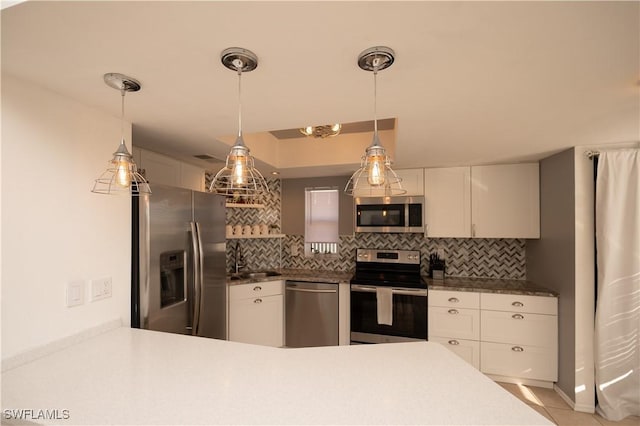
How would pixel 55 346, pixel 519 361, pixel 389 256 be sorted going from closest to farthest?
pixel 55 346 → pixel 519 361 → pixel 389 256

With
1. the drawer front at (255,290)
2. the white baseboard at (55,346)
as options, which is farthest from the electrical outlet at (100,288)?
the drawer front at (255,290)

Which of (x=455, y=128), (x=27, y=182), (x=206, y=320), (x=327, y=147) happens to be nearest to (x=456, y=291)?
(x=455, y=128)

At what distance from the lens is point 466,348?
2.83 metres

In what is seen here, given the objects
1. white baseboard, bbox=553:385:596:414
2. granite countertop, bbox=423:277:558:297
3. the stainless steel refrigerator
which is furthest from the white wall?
white baseboard, bbox=553:385:596:414

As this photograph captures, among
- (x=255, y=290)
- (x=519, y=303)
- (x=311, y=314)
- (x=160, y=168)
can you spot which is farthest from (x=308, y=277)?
(x=519, y=303)

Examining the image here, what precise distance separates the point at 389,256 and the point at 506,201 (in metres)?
1.37

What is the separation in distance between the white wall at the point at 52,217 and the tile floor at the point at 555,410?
326 centimetres

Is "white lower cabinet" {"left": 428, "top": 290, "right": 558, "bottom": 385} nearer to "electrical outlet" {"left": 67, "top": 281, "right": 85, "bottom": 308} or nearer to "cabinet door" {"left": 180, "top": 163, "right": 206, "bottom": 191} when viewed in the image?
"cabinet door" {"left": 180, "top": 163, "right": 206, "bottom": 191}

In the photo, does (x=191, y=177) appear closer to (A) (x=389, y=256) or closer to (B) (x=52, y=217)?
(B) (x=52, y=217)

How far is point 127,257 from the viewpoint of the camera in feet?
5.79

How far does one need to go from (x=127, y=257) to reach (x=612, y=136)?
342cm

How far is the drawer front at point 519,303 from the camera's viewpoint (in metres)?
2.62

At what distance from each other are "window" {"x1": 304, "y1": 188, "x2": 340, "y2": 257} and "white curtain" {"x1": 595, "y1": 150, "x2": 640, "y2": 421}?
2507 mm

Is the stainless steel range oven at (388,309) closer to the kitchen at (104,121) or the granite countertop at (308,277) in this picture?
the granite countertop at (308,277)
